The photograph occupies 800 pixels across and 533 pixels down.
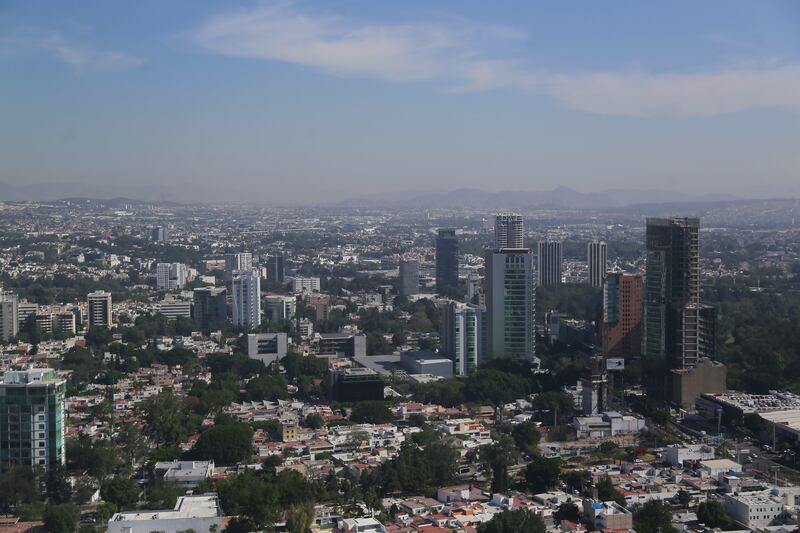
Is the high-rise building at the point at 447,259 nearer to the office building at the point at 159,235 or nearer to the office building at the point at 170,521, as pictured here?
the office building at the point at 159,235

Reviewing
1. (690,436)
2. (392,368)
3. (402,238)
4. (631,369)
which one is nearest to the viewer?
(690,436)

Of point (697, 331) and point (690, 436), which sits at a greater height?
point (697, 331)

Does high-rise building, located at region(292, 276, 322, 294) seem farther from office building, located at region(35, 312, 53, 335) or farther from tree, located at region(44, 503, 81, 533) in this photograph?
tree, located at region(44, 503, 81, 533)

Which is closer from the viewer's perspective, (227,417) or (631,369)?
(227,417)

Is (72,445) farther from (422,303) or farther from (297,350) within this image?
(422,303)

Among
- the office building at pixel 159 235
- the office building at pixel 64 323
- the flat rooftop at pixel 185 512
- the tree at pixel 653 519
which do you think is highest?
the office building at pixel 159 235

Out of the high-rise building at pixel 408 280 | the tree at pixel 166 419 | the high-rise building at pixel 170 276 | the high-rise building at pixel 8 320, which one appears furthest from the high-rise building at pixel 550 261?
the tree at pixel 166 419

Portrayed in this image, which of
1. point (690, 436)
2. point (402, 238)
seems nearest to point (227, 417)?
point (690, 436)

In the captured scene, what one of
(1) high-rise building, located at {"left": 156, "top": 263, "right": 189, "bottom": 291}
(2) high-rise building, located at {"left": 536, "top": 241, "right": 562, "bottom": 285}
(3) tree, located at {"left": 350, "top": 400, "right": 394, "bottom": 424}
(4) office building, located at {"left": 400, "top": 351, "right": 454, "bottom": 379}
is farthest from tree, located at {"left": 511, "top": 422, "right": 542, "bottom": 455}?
(1) high-rise building, located at {"left": 156, "top": 263, "right": 189, "bottom": 291}
